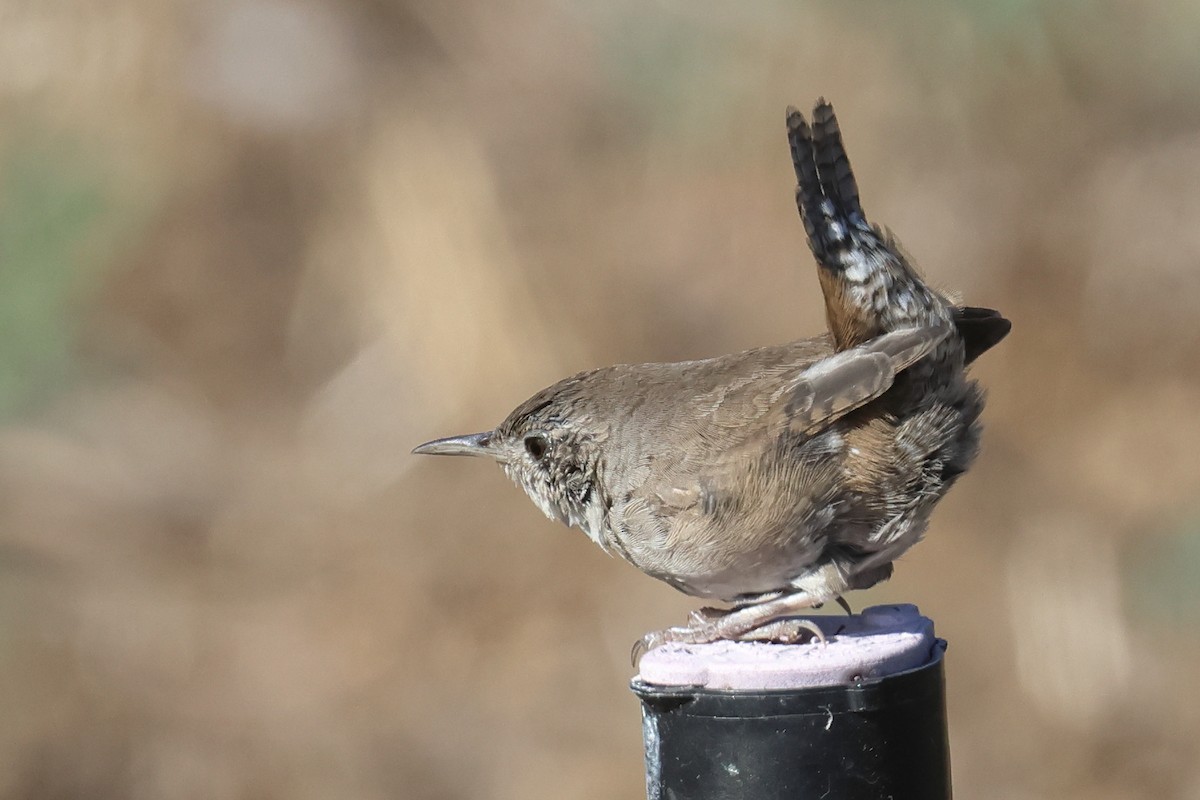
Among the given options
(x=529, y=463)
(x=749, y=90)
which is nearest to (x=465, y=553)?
(x=749, y=90)

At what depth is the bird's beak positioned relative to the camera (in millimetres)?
3395

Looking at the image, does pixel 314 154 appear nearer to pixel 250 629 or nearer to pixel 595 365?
pixel 595 365

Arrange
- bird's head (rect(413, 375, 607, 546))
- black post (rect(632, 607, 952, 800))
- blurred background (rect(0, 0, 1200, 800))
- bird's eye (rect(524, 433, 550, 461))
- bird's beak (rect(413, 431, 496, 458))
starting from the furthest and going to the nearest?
blurred background (rect(0, 0, 1200, 800))
bird's beak (rect(413, 431, 496, 458))
bird's eye (rect(524, 433, 550, 461))
bird's head (rect(413, 375, 607, 546))
black post (rect(632, 607, 952, 800))

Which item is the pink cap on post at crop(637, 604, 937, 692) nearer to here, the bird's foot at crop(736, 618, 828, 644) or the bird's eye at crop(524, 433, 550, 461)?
the bird's foot at crop(736, 618, 828, 644)

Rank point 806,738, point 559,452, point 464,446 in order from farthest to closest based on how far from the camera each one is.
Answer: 1. point 464,446
2. point 559,452
3. point 806,738

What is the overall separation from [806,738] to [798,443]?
75cm

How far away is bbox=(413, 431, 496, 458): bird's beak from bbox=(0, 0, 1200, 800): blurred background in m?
2.76

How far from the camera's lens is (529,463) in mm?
3297

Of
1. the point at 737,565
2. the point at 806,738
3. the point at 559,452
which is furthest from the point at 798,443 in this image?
the point at 806,738

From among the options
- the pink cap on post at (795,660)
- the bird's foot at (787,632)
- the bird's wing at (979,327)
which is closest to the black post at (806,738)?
the pink cap on post at (795,660)

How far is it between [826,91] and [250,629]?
3.76m

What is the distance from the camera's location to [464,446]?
Result: 11.3 ft

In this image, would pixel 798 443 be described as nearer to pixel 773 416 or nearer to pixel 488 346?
pixel 773 416

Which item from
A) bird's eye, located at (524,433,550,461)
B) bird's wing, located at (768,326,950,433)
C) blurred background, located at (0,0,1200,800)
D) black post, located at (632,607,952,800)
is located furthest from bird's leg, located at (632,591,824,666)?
blurred background, located at (0,0,1200,800)
